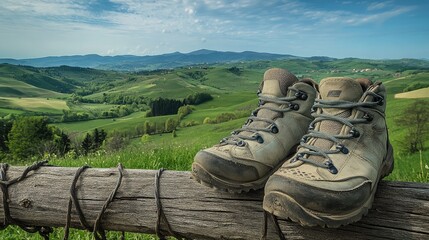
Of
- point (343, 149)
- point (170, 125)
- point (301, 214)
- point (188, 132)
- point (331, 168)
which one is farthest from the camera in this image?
point (170, 125)

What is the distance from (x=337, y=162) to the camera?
2254 millimetres

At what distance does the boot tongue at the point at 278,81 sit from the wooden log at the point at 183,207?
78 centimetres

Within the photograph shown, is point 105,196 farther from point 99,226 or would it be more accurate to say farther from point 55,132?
point 55,132

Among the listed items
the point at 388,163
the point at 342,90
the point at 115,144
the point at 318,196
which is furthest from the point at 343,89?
the point at 115,144

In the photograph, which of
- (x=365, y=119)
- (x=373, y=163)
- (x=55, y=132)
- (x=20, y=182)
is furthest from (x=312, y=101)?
A: (x=55, y=132)

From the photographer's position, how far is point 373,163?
7.77 ft

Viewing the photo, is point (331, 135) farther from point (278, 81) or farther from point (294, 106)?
point (278, 81)

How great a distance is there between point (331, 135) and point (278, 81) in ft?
2.09

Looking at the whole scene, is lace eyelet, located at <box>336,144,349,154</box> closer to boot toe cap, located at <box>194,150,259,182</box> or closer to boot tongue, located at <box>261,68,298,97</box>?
boot toe cap, located at <box>194,150,259,182</box>

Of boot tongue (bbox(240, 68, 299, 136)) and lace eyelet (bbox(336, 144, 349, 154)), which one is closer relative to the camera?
lace eyelet (bbox(336, 144, 349, 154))

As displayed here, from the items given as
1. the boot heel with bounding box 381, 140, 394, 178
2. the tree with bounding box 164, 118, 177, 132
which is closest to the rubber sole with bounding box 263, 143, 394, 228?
the boot heel with bounding box 381, 140, 394, 178

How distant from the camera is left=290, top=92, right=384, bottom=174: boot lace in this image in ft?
7.47

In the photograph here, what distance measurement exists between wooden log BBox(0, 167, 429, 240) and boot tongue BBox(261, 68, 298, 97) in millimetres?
779

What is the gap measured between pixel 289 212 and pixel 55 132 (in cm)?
10413
